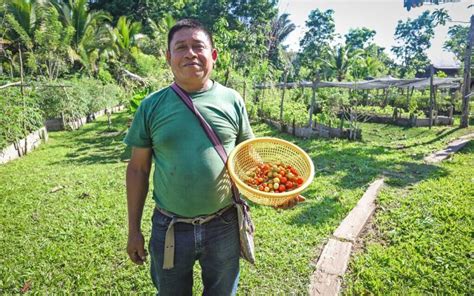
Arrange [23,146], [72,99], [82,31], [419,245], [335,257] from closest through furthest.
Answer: [335,257] < [419,245] < [23,146] < [72,99] < [82,31]

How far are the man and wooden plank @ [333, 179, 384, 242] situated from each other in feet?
7.44

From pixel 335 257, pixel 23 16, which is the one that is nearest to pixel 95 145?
pixel 335 257

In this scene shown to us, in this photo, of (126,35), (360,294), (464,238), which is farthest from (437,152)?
(126,35)

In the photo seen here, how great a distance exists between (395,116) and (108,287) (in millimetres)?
14537

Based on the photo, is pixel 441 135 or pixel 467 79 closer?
pixel 441 135

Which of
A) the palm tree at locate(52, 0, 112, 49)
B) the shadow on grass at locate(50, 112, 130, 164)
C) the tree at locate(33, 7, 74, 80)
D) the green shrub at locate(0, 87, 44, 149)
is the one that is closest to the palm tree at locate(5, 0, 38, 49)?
the tree at locate(33, 7, 74, 80)

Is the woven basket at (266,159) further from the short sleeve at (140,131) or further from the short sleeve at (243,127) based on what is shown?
the short sleeve at (140,131)

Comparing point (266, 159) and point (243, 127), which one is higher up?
point (243, 127)

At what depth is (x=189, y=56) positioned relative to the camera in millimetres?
1635

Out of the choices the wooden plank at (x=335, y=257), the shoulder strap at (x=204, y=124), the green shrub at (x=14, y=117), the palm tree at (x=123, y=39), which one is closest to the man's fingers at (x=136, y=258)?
the shoulder strap at (x=204, y=124)

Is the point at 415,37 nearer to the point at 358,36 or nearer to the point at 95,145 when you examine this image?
the point at 358,36

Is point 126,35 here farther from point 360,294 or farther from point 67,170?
point 360,294

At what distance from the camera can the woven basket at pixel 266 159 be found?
5.57ft

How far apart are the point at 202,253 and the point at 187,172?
1.59ft
